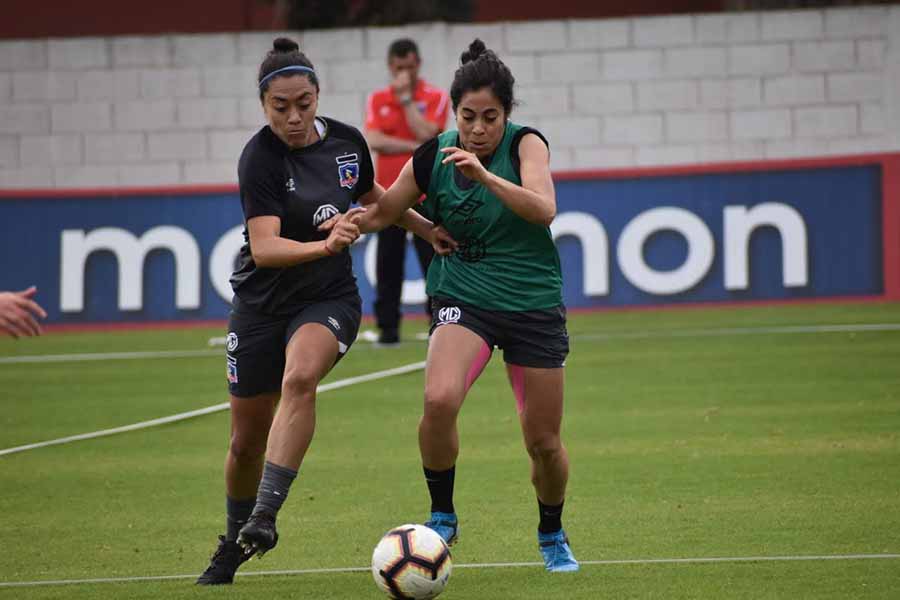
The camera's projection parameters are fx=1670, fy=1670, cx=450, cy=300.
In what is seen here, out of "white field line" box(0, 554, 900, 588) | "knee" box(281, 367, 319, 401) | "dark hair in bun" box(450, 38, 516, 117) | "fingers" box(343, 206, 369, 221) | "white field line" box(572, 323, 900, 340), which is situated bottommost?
"white field line" box(0, 554, 900, 588)

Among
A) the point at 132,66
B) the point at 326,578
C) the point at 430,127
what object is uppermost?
the point at 132,66

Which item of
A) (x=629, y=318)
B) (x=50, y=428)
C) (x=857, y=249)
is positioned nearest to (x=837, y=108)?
(x=857, y=249)

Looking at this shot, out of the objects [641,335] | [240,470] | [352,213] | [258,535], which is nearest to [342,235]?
[352,213]

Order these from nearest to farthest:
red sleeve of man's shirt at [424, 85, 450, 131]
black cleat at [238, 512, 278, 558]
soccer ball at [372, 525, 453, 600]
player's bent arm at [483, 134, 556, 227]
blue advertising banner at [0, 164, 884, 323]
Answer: soccer ball at [372, 525, 453, 600] < black cleat at [238, 512, 278, 558] < player's bent arm at [483, 134, 556, 227] < red sleeve of man's shirt at [424, 85, 450, 131] < blue advertising banner at [0, 164, 884, 323]

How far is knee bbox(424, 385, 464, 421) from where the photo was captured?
21.8 feet

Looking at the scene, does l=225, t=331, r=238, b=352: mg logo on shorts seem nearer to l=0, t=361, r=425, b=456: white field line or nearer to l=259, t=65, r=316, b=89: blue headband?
l=259, t=65, r=316, b=89: blue headband

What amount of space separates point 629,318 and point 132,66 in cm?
706

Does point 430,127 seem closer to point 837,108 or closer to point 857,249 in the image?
point 857,249

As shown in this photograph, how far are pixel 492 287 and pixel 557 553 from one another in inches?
43.9

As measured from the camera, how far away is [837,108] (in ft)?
64.9

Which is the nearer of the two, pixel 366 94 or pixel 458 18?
pixel 366 94

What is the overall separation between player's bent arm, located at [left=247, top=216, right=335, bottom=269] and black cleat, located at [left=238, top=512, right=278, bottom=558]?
3.38ft

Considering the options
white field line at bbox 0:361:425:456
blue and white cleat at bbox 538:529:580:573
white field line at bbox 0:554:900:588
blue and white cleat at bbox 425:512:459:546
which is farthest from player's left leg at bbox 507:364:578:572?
white field line at bbox 0:361:425:456

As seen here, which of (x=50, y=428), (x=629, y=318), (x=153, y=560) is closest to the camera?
(x=153, y=560)
